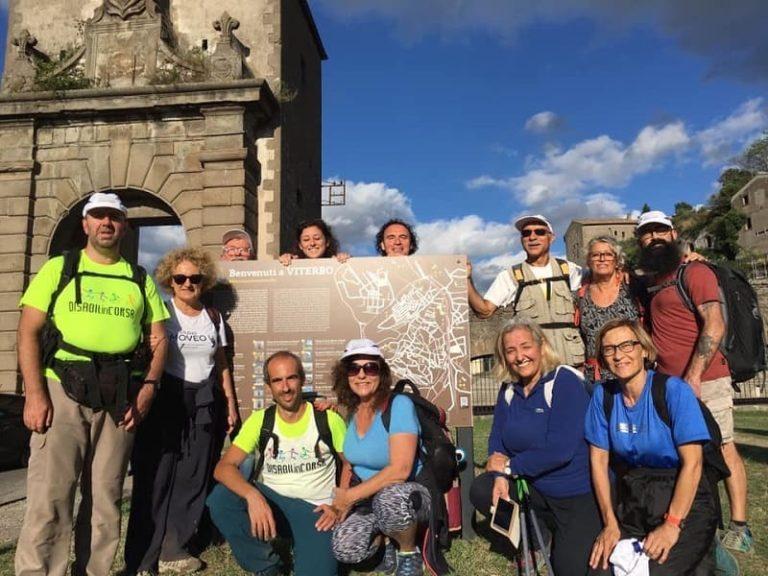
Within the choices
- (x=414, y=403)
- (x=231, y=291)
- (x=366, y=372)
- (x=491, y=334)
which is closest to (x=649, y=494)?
(x=414, y=403)

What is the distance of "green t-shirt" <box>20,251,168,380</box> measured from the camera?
3262 mm

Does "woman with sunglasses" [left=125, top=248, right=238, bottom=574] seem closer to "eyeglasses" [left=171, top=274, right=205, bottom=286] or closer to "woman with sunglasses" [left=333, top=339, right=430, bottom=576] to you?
"eyeglasses" [left=171, top=274, right=205, bottom=286]

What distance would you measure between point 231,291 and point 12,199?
8257mm

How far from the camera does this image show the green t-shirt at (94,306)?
326 cm

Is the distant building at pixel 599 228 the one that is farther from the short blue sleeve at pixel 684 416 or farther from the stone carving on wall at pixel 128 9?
the short blue sleeve at pixel 684 416

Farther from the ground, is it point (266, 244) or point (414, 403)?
point (266, 244)

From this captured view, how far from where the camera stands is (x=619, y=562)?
2.84m

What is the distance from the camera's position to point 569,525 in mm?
3178

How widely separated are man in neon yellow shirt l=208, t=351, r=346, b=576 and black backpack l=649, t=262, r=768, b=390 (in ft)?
8.52

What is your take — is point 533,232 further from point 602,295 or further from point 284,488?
point 284,488

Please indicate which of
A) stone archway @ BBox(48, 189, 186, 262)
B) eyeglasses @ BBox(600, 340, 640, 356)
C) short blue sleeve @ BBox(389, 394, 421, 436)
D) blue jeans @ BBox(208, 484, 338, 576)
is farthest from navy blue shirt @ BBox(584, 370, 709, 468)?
stone archway @ BBox(48, 189, 186, 262)

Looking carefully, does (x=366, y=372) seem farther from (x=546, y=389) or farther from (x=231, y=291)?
(x=231, y=291)

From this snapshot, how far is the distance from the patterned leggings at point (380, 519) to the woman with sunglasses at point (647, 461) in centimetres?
96

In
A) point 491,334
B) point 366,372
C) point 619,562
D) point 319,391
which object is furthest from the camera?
point 491,334
